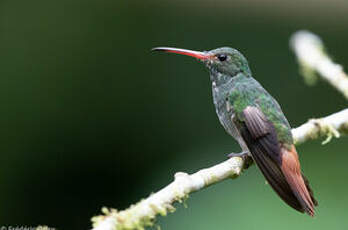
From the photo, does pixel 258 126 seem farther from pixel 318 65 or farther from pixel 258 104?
pixel 318 65

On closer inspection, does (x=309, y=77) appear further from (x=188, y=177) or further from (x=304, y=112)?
(x=188, y=177)

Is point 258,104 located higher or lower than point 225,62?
lower

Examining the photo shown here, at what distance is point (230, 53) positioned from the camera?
3541 millimetres

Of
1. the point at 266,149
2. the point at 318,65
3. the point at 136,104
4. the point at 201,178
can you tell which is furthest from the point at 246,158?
the point at 136,104

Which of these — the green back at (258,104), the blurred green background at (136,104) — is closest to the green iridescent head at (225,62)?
the green back at (258,104)

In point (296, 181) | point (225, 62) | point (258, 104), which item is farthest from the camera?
point (225, 62)

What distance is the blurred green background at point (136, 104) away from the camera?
13.5 ft

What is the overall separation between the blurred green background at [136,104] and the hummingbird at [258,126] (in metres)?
0.84

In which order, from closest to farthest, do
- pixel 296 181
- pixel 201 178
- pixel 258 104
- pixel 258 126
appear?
pixel 201 178 < pixel 296 181 < pixel 258 126 < pixel 258 104

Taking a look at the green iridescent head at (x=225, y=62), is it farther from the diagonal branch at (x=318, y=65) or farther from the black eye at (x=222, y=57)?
the diagonal branch at (x=318, y=65)

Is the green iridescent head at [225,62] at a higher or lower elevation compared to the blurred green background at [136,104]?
lower

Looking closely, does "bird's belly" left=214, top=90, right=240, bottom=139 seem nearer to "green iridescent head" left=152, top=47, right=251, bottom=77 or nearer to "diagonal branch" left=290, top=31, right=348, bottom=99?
"green iridescent head" left=152, top=47, right=251, bottom=77

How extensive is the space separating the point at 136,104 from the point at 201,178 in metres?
3.20

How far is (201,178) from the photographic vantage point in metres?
2.13
